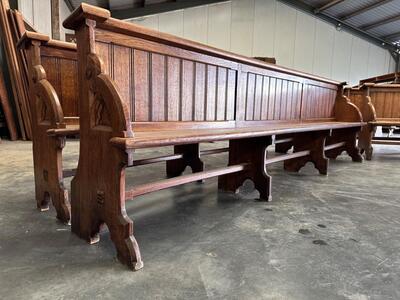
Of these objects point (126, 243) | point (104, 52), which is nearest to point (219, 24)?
point (104, 52)

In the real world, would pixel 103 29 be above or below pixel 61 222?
above

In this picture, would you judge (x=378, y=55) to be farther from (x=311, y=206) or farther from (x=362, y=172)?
(x=311, y=206)

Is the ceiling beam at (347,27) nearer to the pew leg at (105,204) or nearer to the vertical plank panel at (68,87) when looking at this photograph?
the vertical plank panel at (68,87)

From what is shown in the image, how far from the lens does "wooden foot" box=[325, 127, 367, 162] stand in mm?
4117

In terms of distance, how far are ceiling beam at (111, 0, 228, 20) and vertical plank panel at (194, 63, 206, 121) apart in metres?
8.77

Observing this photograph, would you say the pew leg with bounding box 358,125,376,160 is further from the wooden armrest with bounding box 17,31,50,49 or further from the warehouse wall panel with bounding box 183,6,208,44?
the warehouse wall panel with bounding box 183,6,208,44

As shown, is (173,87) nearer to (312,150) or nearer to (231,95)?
(231,95)

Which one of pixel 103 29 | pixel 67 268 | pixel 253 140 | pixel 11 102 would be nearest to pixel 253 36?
pixel 11 102

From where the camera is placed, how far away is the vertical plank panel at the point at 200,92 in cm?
207

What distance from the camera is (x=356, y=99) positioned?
5.83 meters

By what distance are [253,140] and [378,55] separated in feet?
39.2

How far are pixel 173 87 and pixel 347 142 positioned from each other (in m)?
3.18

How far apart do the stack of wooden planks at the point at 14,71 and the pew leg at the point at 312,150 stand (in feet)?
13.7

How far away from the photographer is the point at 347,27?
10984 mm
